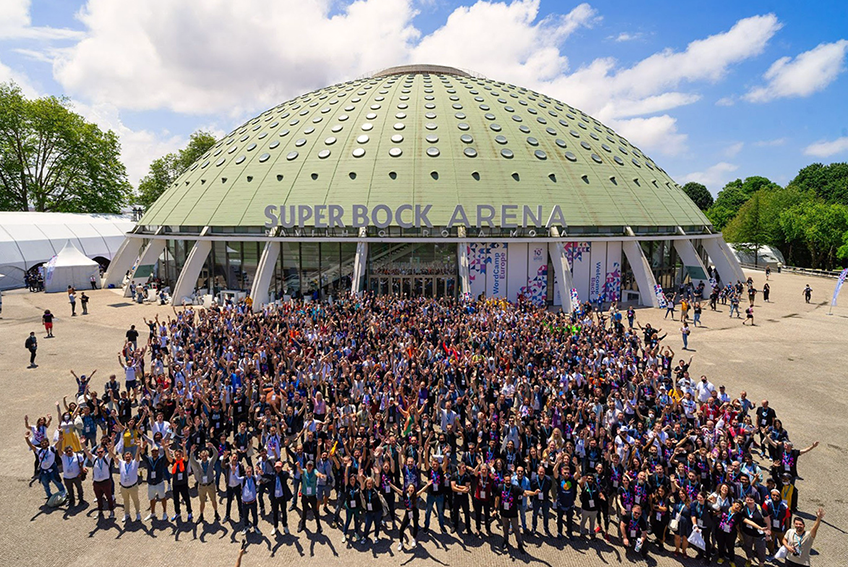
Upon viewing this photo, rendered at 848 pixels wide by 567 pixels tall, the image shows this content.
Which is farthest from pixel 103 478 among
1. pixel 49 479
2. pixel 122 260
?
pixel 122 260

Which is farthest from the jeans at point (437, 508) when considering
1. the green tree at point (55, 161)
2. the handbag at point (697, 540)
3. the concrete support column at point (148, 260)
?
the green tree at point (55, 161)

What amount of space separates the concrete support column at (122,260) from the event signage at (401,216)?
16.3 meters

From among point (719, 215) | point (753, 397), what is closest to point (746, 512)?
point (753, 397)

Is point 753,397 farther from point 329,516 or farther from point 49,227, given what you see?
point 49,227

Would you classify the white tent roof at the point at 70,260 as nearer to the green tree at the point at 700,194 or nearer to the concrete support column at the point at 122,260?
the concrete support column at the point at 122,260

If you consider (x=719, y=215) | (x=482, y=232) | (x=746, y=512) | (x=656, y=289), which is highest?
(x=719, y=215)

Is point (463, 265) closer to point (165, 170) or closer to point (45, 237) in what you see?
point (45, 237)

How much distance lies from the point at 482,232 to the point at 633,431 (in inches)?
971

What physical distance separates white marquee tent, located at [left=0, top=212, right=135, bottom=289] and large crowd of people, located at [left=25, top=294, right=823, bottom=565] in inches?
1672

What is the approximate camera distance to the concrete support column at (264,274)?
114 feet

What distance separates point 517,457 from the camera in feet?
35.1

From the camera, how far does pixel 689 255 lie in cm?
4062

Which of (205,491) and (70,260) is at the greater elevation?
(70,260)

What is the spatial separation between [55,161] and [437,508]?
80.0m
